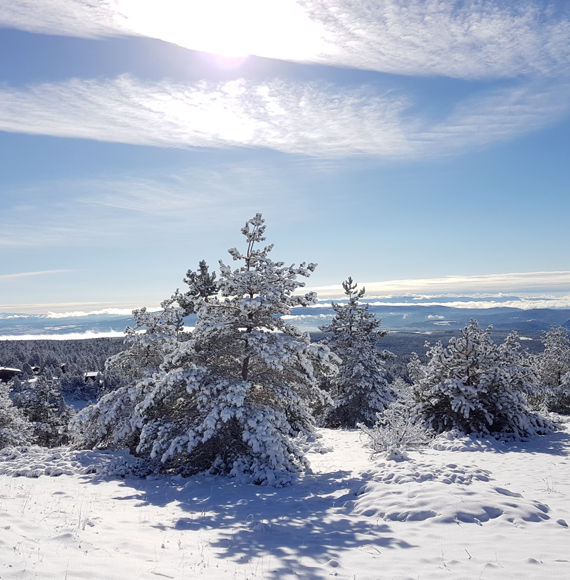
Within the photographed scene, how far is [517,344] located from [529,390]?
1.95 metres

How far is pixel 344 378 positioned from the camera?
969 inches

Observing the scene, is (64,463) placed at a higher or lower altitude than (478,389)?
lower

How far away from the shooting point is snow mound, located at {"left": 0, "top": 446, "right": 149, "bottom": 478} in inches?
441

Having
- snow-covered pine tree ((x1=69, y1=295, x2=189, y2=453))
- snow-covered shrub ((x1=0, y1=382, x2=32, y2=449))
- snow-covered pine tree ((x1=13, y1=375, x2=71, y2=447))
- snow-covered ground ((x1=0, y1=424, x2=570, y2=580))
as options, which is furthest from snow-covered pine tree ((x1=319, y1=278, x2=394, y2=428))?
snow-covered pine tree ((x1=13, y1=375, x2=71, y2=447))

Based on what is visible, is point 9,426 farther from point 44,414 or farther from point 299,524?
point 299,524

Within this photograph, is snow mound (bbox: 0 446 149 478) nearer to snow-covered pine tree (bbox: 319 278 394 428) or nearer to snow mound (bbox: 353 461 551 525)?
snow mound (bbox: 353 461 551 525)

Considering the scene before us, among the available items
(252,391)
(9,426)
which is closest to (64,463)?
(252,391)

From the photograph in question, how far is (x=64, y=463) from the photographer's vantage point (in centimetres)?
1215

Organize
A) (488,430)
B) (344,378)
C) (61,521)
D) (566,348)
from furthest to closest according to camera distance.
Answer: (566,348) < (344,378) < (488,430) < (61,521)

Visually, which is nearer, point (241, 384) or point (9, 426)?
point (241, 384)

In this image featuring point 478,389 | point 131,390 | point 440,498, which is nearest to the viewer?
point 440,498

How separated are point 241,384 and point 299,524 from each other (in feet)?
15.4

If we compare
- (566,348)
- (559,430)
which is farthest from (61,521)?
(566,348)

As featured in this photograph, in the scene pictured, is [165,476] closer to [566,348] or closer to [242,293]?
[242,293]
